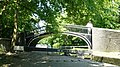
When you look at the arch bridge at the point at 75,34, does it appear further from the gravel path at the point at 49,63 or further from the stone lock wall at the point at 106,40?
the gravel path at the point at 49,63

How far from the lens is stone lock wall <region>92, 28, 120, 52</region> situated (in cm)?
2246

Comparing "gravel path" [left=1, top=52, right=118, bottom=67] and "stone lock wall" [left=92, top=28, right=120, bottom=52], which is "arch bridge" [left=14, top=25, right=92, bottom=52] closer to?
"stone lock wall" [left=92, top=28, right=120, bottom=52]

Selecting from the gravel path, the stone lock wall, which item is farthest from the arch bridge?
the gravel path

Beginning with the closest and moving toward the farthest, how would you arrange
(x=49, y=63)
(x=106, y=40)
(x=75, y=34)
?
(x=49, y=63) → (x=106, y=40) → (x=75, y=34)

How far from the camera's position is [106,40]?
941 inches

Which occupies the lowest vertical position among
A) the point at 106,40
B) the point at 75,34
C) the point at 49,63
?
the point at 49,63

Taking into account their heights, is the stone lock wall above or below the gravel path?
above

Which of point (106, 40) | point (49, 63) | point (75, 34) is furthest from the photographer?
point (75, 34)

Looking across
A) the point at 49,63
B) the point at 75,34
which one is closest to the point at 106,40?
the point at 75,34

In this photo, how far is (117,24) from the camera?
31453mm

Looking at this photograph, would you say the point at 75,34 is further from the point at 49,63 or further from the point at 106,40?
the point at 49,63

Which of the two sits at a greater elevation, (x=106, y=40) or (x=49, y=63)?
(x=106, y=40)

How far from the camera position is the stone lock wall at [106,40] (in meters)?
22.5

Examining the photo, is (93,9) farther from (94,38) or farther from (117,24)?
(117,24)
